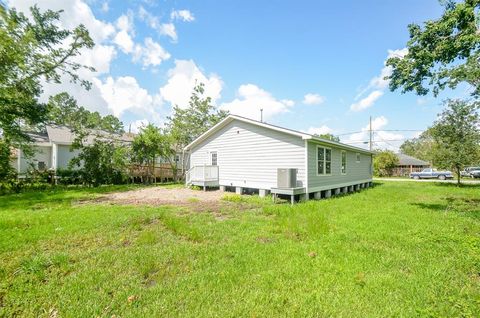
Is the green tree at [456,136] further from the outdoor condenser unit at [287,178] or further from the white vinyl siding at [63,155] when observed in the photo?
the white vinyl siding at [63,155]

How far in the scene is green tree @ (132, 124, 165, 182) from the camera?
19031mm

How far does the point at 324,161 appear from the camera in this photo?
1274 centimetres

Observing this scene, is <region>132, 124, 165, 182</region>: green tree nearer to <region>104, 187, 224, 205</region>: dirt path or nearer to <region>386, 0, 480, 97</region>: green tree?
<region>104, 187, 224, 205</region>: dirt path

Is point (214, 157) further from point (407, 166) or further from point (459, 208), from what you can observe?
point (407, 166)

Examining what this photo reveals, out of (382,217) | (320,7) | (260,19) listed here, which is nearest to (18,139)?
(260,19)

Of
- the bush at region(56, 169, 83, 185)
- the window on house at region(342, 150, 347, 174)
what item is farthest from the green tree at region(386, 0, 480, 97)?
the bush at region(56, 169, 83, 185)

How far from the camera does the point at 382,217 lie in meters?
7.45

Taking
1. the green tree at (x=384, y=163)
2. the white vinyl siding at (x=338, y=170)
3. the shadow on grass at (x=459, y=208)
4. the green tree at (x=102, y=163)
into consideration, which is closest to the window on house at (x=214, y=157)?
the white vinyl siding at (x=338, y=170)

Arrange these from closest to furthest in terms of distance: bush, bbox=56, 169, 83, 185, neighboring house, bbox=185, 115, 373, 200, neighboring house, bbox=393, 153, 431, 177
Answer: neighboring house, bbox=185, 115, 373, 200 → bush, bbox=56, 169, 83, 185 → neighboring house, bbox=393, 153, 431, 177

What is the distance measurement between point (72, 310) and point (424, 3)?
516 inches

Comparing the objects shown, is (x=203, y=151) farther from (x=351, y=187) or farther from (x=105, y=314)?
(x=105, y=314)

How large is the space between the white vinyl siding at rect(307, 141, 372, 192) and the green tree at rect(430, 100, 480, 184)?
16.2 feet

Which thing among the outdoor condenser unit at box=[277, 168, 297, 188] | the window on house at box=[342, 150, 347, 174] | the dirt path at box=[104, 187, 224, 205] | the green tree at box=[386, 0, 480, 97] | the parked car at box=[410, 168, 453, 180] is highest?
the green tree at box=[386, 0, 480, 97]

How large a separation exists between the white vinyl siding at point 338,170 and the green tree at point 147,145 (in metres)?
12.7
